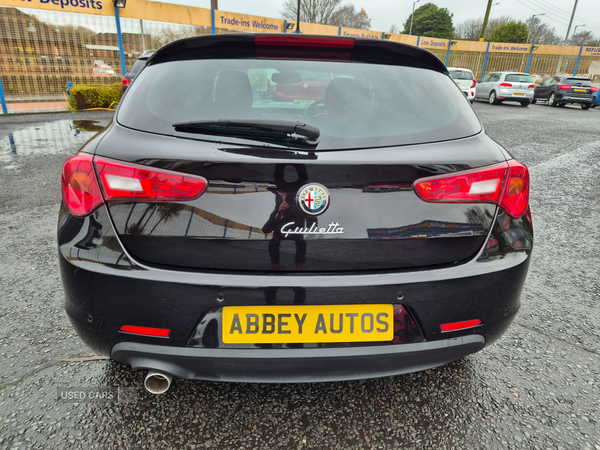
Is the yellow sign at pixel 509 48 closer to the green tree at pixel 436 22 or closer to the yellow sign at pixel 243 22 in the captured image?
the yellow sign at pixel 243 22

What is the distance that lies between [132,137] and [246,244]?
0.59 metres

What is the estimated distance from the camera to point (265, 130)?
4.75ft

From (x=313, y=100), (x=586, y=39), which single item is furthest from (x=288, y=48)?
(x=586, y=39)

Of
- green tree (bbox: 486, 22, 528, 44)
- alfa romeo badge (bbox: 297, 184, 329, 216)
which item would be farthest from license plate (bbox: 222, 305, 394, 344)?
green tree (bbox: 486, 22, 528, 44)

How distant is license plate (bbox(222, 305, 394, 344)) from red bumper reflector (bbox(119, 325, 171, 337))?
0.22 metres

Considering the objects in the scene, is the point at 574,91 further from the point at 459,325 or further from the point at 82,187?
the point at 82,187

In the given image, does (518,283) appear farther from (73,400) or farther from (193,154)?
(73,400)

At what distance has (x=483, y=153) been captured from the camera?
1570 millimetres

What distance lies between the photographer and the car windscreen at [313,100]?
155 centimetres

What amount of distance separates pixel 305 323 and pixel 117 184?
82 cm

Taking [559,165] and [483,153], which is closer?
[483,153]

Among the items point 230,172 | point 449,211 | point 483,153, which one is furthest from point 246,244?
point 483,153

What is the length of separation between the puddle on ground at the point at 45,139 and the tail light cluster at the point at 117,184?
550cm

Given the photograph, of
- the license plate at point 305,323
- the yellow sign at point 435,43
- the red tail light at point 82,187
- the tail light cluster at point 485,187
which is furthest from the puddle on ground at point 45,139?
the yellow sign at point 435,43
